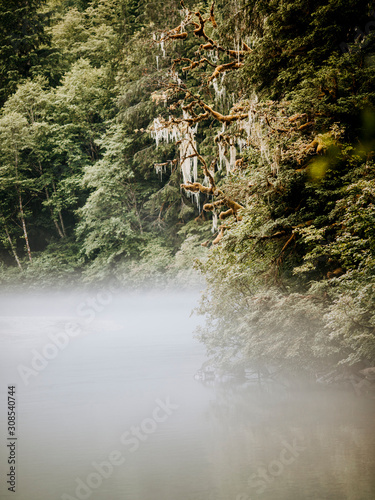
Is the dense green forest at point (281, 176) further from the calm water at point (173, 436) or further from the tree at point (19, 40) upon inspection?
the tree at point (19, 40)

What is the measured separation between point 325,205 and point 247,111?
Result: 87.4 inches

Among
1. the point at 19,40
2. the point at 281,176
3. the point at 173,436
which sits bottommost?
the point at 173,436

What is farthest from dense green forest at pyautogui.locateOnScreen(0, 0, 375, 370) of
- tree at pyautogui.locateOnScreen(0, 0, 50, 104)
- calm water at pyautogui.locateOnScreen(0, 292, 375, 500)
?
tree at pyautogui.locateOnScreen(0, 0, 50, 104)

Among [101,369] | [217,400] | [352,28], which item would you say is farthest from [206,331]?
[352,28]

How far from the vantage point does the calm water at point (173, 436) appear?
245 inches

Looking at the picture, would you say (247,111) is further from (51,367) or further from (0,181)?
(0,181)

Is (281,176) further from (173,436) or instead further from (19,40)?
(19,40)

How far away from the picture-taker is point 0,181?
28141 mm

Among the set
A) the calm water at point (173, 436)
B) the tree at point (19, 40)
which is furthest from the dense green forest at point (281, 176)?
the tree at point (19, 40)

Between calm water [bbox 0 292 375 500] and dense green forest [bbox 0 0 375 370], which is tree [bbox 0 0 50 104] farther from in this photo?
calm water [bbox 0 292 375 500]

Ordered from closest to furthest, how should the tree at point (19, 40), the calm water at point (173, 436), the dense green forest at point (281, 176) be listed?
the calm water at point (173, 436) → the dense green forest at point (281, 176) → the tree at point (19, 40)

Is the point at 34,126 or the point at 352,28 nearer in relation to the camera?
the point at 352,28

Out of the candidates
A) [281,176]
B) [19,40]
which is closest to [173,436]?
[281,176]

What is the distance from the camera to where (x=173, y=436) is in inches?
330
